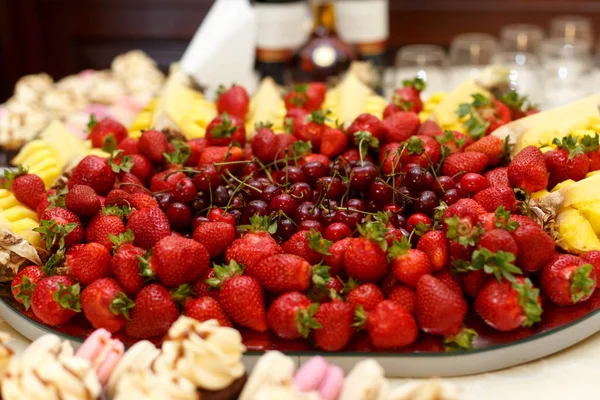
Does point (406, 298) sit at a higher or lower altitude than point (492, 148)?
lower

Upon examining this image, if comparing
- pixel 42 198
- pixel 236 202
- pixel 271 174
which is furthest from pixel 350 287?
pixel 42 198

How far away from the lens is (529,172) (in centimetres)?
152

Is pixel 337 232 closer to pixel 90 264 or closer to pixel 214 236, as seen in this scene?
pixel 214 236

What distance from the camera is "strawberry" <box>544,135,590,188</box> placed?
1.57 meters

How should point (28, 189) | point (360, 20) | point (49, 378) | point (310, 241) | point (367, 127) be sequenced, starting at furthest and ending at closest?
point (360, 20)
point (367, 127)
point (28, 189)
point (310, 241)
point (49, 378)

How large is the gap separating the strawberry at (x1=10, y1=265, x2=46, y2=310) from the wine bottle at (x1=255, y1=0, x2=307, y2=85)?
5.59 feet

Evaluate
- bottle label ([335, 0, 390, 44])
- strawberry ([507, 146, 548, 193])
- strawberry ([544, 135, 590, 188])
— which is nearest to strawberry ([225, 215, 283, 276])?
strawberry ([507, 146, 548, 193])

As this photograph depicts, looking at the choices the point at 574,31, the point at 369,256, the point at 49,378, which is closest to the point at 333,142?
the point at 369,256

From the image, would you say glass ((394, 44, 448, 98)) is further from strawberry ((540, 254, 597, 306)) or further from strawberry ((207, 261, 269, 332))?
strawberry ((207, 261, 269, 332))

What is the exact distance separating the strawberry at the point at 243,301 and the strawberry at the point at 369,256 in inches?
7.1

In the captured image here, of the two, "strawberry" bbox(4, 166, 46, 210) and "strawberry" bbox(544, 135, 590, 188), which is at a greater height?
"strawberry" bbox(544, 135, 590, 188)

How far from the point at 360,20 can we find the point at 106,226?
6.16 ft

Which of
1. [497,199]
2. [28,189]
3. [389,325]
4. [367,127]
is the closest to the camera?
[389,325]

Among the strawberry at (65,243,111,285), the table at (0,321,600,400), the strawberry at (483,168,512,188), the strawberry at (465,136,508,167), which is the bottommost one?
the table at (0,321,600,400)
